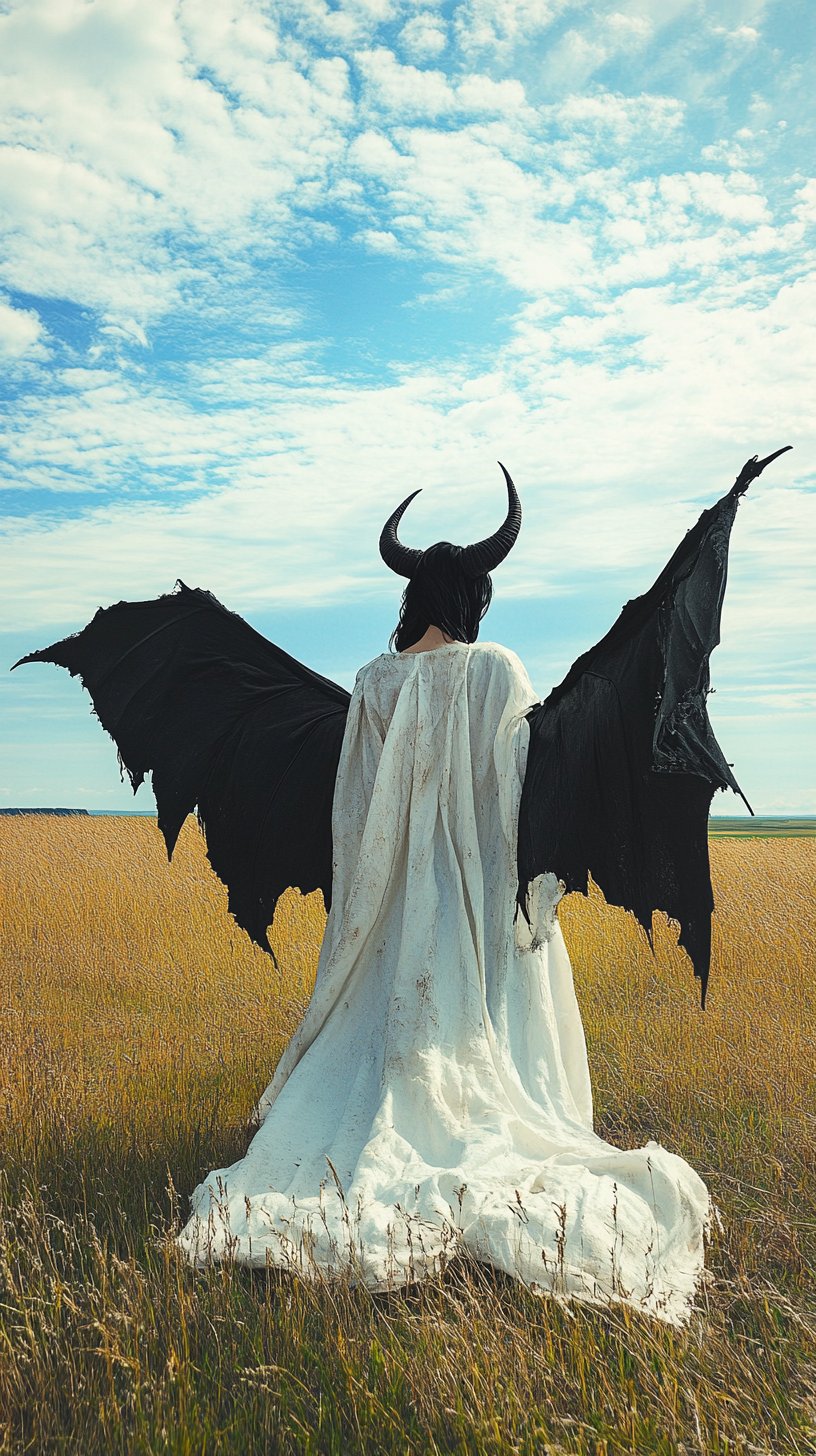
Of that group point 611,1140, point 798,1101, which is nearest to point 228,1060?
point 611,1140

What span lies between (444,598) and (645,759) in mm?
1149

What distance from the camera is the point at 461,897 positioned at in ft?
12.2

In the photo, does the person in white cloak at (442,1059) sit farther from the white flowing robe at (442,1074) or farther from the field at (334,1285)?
the field at (334,1285)

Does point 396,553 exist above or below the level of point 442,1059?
above

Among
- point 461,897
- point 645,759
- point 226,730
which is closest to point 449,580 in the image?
point 645,759

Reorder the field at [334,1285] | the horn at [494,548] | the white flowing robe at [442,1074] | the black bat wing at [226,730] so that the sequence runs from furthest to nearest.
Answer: the black bat wing at [226,730], the horn at [494,548], the white flowing robe at [442,1074], the field at [334,1285]

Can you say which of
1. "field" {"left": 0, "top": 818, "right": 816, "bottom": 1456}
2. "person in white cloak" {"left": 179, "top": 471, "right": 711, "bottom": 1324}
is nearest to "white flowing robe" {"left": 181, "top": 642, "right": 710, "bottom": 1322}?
"person in white cloak" {"left": 179, "top": 471, "right": 711, "bottom": 1324}

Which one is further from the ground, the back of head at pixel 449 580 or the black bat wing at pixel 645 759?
the back of head at pixel 449 580

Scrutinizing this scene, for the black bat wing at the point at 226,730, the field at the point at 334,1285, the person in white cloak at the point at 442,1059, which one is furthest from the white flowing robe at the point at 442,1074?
the black bat wing at the point at 226,730

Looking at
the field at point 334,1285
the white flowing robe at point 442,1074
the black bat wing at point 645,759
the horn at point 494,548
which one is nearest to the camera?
the field at point 334,1285

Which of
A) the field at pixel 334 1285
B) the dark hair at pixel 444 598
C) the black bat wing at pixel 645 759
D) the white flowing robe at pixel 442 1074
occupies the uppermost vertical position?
the dark hair at pixel 444 598

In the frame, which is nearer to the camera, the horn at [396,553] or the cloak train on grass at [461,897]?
the cloak train on grass at [461,897]

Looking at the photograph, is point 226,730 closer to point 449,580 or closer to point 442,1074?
point 449,580

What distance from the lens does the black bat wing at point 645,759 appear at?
3.17 meters
